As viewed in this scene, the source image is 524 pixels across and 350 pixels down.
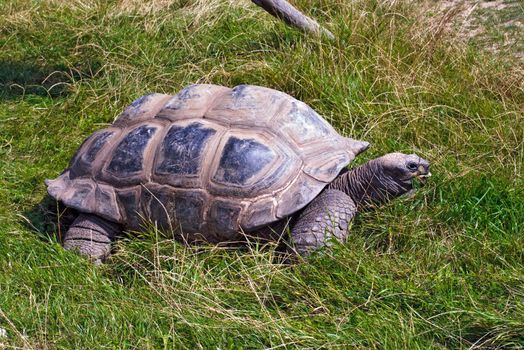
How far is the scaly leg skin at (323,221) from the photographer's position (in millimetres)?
4324

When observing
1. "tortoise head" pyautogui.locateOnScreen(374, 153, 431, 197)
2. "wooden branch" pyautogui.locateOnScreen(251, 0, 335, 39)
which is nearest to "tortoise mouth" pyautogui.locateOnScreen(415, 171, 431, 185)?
"tortoise head" pyautogui.locateOnScreen(374, 153, 431, 197)

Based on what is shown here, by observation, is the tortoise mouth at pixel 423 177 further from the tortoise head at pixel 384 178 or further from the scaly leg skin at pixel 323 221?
the scaly leg skin at pixel 323 221

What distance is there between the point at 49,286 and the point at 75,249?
0.64 m

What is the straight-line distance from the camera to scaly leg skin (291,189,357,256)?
432cm

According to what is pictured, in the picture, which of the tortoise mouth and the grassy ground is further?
the tortoise mouth

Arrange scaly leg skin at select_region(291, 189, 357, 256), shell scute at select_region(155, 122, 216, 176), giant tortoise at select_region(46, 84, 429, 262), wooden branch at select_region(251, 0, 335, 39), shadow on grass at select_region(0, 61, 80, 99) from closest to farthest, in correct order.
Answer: scaly leg skin at select_region(291, 189, 357, 256), giant tortoise at select_region(46, 84, 429, 262), shell scute at select_region(155, 122, 216, 176), wooden branch at select_region(251, 0, 335, 39), shadow on grass at select_region(0, 61, 80, 99)

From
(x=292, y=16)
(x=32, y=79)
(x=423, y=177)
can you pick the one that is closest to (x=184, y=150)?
(x=423, y=177)

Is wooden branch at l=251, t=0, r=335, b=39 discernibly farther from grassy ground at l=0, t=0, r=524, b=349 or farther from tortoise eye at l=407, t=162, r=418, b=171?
tortoise eye at l=407, t=162, r=418, b=171

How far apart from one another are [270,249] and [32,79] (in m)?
3.63

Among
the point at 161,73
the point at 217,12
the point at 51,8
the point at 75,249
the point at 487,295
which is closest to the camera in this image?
the point at 487,295

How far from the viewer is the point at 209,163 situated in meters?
4.57

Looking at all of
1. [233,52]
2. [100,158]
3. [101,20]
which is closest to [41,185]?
[100,158]

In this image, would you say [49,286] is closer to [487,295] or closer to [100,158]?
[100,158]

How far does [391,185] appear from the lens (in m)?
4.64
